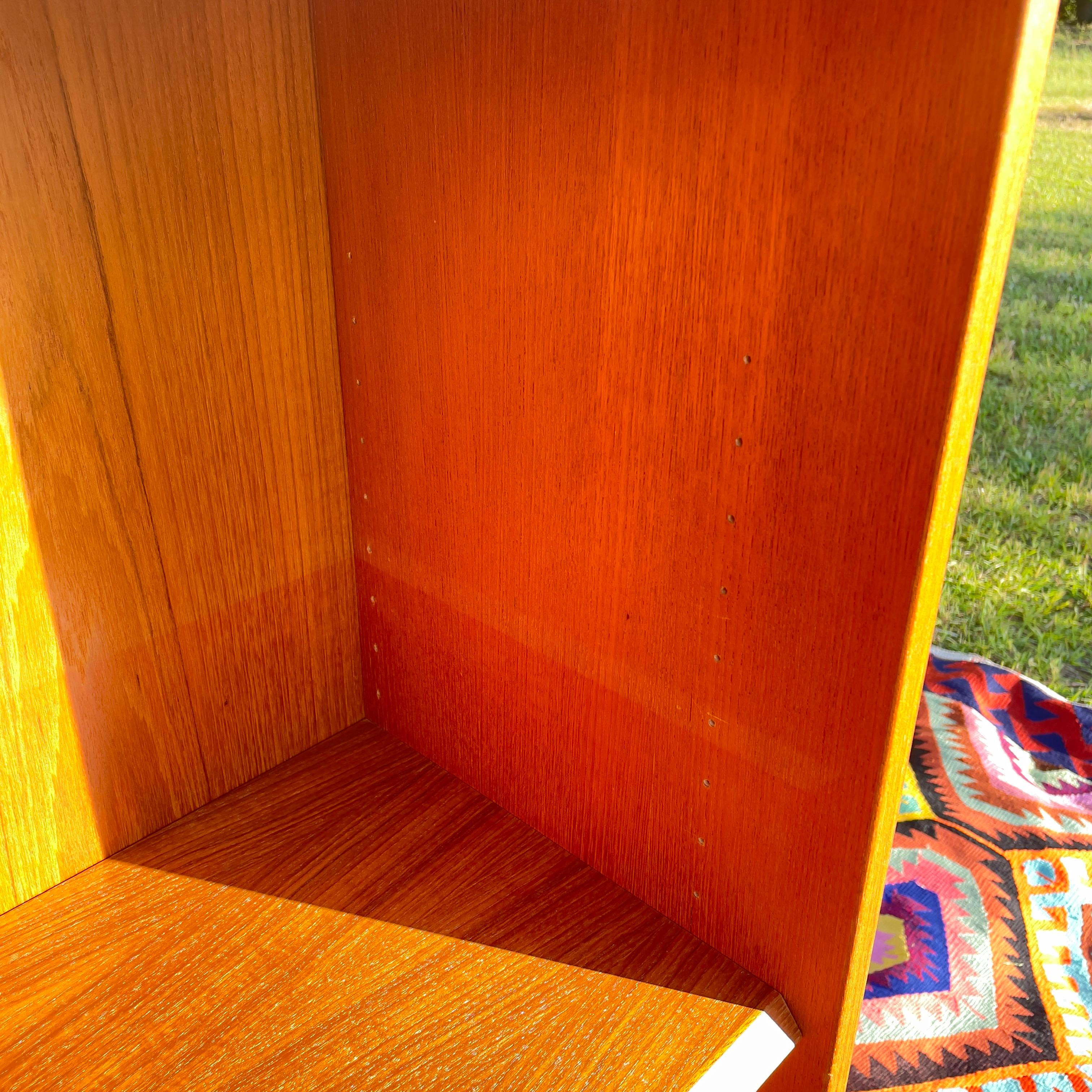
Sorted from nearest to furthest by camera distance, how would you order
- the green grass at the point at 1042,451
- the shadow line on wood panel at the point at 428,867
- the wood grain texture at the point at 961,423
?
the wood grain texture at the point at 961,423
the shadow line on wood panel at the point at 428,867
the green grass at the point at 1042,451

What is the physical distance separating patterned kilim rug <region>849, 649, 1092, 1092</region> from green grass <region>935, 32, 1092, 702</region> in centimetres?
43

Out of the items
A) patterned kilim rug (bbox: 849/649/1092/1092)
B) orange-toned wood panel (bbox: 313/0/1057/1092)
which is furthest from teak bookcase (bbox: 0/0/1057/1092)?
patterned kilim rug (bbox: 849/649/1092/1092)

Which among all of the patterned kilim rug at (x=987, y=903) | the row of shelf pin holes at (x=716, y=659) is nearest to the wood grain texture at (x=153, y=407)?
the row of shelf pin holes at (x=716, y=659)

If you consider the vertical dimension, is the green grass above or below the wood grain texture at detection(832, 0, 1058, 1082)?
below

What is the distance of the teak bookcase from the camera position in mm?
439

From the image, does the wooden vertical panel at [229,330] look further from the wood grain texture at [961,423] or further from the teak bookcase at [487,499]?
the wood grain texture at [961,423]

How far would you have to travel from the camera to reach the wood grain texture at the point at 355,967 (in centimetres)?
54

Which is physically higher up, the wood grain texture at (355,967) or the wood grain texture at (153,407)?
the wood grain texture at (153,407)

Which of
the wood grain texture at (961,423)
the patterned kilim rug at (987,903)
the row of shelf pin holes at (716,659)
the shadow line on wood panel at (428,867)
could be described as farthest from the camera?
the patterned kilim rug at (987,903)

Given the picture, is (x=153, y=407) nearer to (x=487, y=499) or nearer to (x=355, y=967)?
(x=487, y=499)

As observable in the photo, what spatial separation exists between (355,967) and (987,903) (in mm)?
840

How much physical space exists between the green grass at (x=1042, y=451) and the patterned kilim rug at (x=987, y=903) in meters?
0.43

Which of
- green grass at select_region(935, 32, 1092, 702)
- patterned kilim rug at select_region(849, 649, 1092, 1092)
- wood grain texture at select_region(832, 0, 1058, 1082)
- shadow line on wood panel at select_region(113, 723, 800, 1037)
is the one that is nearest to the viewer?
wood grain texture at select_region(832, 0, 1058, 1082)

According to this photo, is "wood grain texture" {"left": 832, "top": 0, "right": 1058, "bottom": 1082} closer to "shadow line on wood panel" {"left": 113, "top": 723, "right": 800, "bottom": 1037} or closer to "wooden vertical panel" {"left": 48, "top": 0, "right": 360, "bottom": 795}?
"shadow line on wood panel" {"left": 113, "top": 723, "right": 800, "bottom": 1037}
